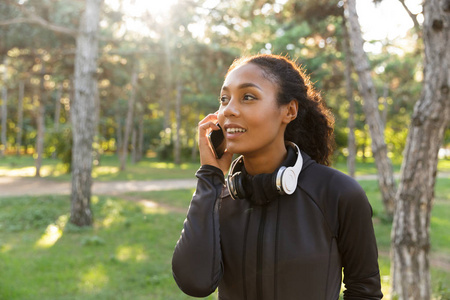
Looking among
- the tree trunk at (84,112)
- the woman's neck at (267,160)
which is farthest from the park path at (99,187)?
the woman's neck at (267,160)

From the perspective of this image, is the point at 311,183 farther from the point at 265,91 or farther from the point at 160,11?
the point at 160,11

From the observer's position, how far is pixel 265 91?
1720mm

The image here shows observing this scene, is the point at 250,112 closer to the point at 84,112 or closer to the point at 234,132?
the point at 234,132

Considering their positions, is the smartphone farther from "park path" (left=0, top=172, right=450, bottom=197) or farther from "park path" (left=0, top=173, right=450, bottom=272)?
"park path" (left=0, top=172, right=450, bottom=197)

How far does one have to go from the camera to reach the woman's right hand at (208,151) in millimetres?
1843

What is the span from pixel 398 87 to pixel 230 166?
33.6 metres

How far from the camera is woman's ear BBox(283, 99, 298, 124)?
1.80m

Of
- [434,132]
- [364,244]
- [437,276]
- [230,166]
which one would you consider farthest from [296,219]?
[437,276]

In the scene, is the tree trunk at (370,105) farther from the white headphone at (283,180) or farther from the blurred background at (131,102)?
the white headphone at (283,180)

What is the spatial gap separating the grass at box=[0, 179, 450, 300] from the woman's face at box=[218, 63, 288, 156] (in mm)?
4596

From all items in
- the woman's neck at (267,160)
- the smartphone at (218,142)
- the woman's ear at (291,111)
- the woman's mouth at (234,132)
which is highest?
the woman's ear at (291,111)

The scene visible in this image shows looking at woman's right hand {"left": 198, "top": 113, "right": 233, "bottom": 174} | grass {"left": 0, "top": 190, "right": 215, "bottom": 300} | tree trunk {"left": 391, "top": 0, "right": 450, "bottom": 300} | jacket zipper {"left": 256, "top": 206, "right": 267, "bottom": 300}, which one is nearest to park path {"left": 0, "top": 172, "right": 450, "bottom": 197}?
grass {"left": 0, "top": 190, "right": 215, "bottom": 300}

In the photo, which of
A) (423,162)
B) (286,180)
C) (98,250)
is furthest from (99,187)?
(286,180)

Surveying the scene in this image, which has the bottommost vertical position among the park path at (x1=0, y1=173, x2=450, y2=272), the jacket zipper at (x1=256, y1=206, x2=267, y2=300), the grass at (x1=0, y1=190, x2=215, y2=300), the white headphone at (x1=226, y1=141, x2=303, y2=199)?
the grass at (x1=0, y1=190, x2=215, y2=300)
